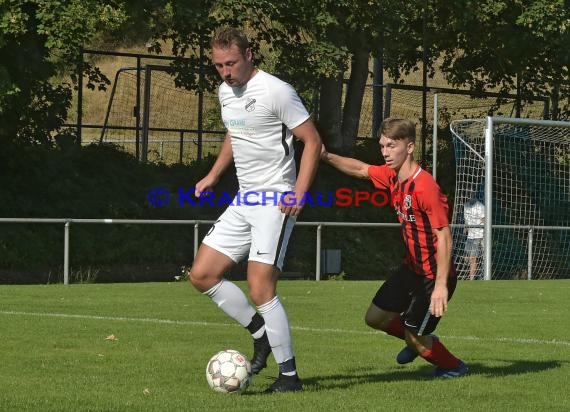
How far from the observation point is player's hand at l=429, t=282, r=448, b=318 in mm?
7641

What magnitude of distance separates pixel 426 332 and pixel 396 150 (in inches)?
47.9

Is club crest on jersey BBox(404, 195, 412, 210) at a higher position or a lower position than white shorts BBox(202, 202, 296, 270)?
higher

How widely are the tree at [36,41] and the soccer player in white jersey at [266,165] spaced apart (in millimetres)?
13940

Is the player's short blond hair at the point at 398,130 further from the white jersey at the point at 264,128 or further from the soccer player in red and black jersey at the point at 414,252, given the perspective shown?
the white jersey at the point at 264,128

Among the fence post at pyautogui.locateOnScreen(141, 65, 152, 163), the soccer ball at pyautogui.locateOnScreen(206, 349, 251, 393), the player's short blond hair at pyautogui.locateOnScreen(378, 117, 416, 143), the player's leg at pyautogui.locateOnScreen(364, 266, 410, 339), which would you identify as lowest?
the soccer ball at pyautogui.locateOnScreen(206, 349, 251, 393)

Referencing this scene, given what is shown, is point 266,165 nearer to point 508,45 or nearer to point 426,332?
point 426,332

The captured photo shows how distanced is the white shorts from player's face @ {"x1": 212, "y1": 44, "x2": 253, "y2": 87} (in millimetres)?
781

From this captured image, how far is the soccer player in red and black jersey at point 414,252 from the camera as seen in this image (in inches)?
309

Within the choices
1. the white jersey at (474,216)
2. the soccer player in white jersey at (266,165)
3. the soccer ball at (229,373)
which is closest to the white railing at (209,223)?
the white jersey at (474,216)

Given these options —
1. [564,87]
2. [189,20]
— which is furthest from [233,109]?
[564,87]

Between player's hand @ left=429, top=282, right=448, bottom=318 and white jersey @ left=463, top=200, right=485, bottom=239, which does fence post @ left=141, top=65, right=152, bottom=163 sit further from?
player's hand @ left=429, top=282, right=448, bottom=318

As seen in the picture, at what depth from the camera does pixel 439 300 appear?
7.64 meters

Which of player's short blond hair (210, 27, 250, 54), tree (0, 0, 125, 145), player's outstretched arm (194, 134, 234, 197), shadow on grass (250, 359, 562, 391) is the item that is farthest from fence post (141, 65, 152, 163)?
player's short blond hair (210, 27, 250, 54)

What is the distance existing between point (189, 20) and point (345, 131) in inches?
268
